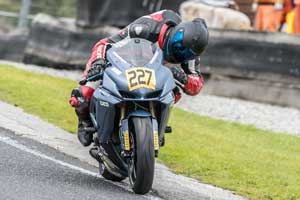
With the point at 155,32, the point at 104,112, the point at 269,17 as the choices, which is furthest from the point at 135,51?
the point at 269,17

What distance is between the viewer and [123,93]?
282 inches

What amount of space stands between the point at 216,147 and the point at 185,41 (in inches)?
114

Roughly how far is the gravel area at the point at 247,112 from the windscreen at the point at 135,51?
4.94 meters

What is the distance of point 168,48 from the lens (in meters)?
7.62

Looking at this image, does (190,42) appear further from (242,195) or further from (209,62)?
(209,62)

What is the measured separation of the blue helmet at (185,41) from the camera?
7.41m

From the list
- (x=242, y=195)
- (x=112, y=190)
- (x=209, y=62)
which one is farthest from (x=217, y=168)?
(x=209, y=62)

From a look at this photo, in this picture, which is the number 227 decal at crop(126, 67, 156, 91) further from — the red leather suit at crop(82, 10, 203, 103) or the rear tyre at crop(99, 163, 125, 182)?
the rear tyre at crop(99, 163, 125, 182)

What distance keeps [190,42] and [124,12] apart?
31.5 ft

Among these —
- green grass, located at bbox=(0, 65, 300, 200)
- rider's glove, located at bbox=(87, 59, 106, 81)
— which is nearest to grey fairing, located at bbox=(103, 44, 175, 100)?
rider's glove, located at bbox=(87, 59, 106, 81)

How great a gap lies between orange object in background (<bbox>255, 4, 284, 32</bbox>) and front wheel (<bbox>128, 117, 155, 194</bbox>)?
10.4 m

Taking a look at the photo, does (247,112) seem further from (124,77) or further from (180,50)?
(124,77)

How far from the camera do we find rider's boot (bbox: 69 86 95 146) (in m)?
7.82

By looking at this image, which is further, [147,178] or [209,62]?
[209,62]
